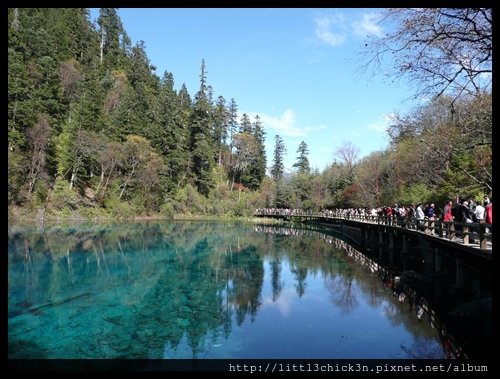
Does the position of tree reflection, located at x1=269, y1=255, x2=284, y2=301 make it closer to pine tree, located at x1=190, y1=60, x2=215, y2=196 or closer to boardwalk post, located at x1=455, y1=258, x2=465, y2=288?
boardwalk post, located at x1=455, y1=258, x2=465, y2=288

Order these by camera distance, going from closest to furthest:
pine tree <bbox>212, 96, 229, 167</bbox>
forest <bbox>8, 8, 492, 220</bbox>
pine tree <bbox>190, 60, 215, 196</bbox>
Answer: forest <bbox>8, 8, 492, 220</bbox> → pine tree <bbox>190, 60, 215, 196</bbox> → pine tree <bbox>212, 96, 229, 167</bbox>

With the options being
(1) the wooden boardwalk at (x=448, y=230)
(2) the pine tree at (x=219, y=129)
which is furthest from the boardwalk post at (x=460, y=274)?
(2) the pine tree at (x=219, y=129)

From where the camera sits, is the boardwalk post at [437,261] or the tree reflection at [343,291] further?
the boardwalk post at [437,261]

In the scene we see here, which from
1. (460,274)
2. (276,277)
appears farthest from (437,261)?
(276,277)

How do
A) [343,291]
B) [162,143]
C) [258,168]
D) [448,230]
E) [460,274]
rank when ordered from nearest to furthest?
[460,274]
[448,230]
[343,291]
[162,143]
[258,168]

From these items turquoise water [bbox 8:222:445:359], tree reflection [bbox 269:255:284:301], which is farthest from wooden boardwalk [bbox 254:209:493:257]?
tree reflection [bbox 269:255:284:301]

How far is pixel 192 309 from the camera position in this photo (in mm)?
11648

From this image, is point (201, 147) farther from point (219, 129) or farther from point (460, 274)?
point (460, 274)

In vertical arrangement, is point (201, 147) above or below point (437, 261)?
above

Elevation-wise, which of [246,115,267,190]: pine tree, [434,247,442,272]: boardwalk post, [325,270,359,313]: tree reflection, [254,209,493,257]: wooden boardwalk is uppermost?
[246,115,267,190]: pine tree

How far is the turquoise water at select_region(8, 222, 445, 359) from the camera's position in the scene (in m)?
8.30

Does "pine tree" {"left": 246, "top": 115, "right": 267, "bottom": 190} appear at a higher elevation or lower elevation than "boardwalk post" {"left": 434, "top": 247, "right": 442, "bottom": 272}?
higher

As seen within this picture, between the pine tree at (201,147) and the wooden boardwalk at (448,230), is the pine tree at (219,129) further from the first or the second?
the wooden boardwalk at (448,230)

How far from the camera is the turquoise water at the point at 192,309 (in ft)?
27.2
